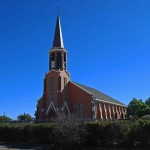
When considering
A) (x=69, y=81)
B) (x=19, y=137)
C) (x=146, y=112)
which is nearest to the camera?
(x=19, y=137)

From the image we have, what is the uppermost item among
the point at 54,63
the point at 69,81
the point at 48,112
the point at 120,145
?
the point at 54,63

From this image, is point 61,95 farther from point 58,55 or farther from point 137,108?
point 137,108

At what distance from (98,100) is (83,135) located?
37.3 meters

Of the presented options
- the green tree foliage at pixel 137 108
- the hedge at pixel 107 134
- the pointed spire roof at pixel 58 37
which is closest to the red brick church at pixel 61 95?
the pointed spire roof at pixel 58 37

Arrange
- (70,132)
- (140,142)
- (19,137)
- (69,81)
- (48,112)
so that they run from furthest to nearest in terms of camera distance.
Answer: (69,81), (48,112), (19,137), (70,132), (140,142)

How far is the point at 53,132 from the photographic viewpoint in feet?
86.9

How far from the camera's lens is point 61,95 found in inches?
2194

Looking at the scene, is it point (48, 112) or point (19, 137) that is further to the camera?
point (48, 112)

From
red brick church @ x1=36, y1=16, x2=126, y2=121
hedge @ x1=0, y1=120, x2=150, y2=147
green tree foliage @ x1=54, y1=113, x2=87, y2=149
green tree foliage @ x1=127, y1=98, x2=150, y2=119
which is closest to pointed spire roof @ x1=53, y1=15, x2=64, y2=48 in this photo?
red brick church @ x1=36, y1=16, x2=126, y2=121

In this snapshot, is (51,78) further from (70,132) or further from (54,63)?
(70,132)

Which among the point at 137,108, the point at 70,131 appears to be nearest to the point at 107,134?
the point at 70,131

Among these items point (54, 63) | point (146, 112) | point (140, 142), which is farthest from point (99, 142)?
point (146, 112)

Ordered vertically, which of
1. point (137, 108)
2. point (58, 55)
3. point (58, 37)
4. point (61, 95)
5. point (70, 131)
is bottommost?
point (70, 131)

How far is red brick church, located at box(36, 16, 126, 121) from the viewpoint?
55156mm
